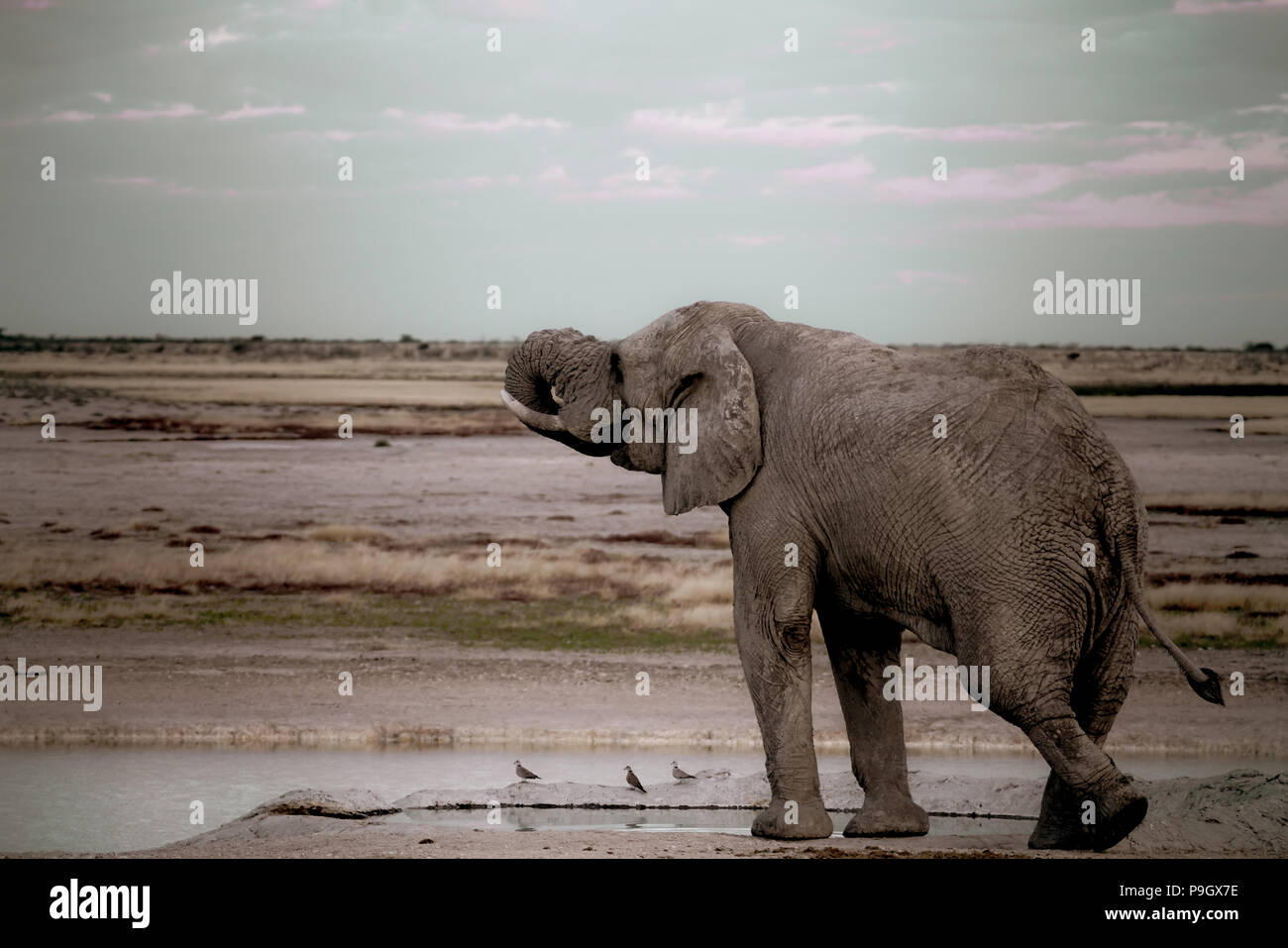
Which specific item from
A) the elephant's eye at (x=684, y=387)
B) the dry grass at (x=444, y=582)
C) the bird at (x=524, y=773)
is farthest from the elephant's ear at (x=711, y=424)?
the dry grass at (x=444, y=582)

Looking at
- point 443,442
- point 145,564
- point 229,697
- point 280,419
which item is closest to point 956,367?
point 229,697

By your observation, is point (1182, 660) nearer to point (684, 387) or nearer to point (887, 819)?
point (887, 819)

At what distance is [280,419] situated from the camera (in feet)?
176

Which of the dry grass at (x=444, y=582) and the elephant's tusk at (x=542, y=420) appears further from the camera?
the dry grass at (x=444, y=582)

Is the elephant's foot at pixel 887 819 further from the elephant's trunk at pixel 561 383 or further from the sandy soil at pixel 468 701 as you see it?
the sandy soil at pixel 468 701

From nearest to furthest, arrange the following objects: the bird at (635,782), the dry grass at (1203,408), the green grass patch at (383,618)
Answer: the bird at (635,782) < the green grass patch at (383,618) < the dry grass at (1203,408)

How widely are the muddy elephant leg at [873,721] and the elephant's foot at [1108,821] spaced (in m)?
1.32

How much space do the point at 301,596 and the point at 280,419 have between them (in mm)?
30686

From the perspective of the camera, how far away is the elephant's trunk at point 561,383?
1110cm

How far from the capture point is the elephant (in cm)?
886

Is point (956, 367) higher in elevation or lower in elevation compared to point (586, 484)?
higher
